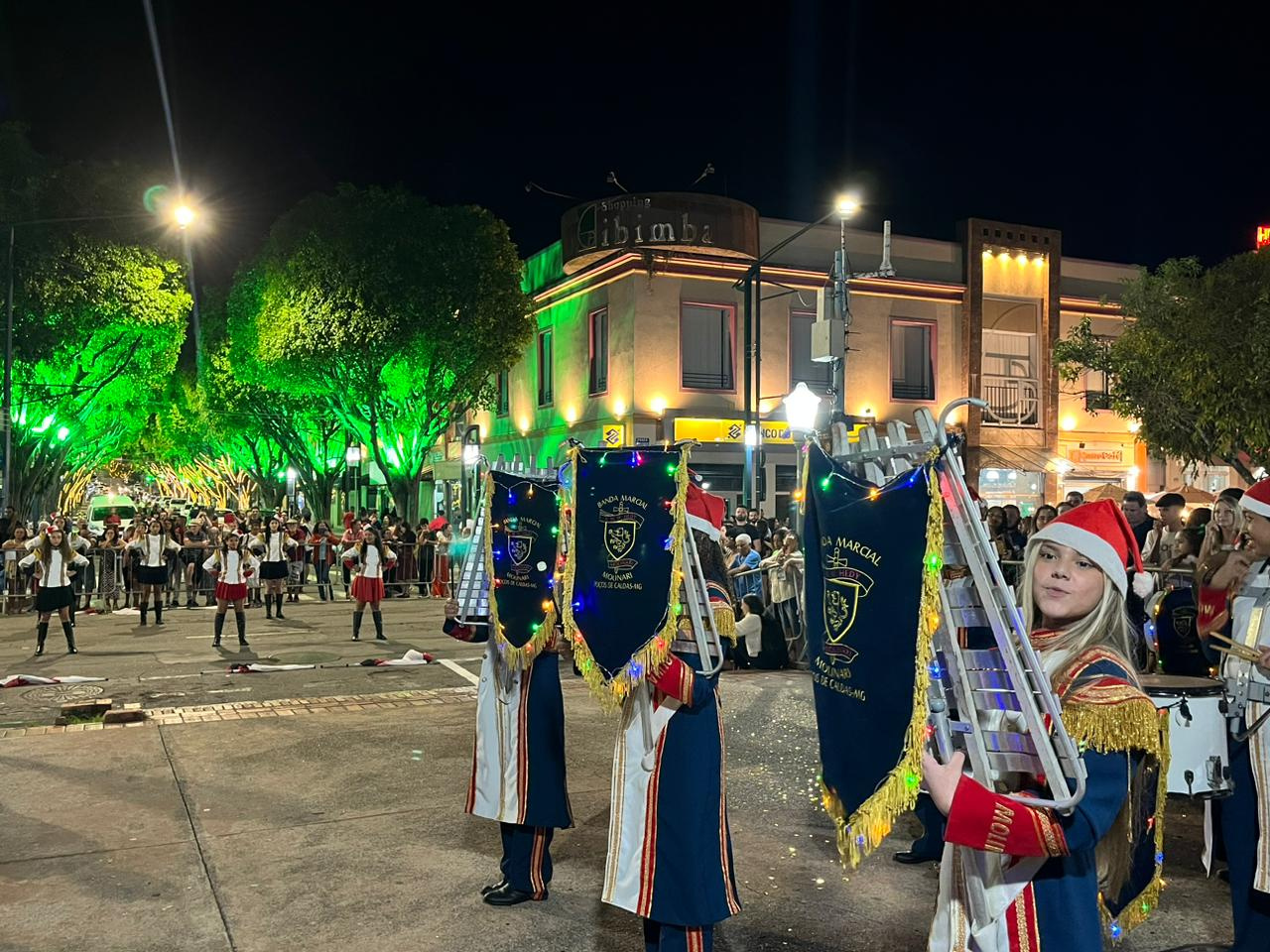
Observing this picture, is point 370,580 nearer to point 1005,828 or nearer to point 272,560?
point 272,560

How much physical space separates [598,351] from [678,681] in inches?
992

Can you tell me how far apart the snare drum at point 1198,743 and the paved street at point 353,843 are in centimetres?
87

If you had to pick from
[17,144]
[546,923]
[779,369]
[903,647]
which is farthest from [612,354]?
[903,647]

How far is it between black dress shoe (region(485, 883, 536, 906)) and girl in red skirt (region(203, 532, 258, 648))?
10.2 metres

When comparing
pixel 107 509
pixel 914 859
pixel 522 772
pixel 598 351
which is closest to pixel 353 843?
pixel 522 772

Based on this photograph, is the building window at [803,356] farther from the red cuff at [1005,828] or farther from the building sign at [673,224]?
the red cuff at [1005,828]

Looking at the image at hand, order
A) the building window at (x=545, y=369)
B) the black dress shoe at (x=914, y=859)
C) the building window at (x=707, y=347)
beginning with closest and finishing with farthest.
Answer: the black dress shoe at (x=914, y=859) → the building window at (x=707, y=347) → the building window at (x=545, y=369)

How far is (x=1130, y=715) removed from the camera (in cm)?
233

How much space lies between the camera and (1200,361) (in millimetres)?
20594

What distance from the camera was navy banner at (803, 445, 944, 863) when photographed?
2455mm

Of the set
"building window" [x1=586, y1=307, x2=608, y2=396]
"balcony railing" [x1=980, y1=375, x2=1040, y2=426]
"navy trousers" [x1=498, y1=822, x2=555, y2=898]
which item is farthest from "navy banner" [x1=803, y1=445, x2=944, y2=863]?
"balcony railing" [x1=980, y1=375, x2=1040, y2=426]

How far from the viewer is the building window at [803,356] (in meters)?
28.3

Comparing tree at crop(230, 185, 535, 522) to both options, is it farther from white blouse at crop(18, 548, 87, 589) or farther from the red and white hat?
the red and white hat

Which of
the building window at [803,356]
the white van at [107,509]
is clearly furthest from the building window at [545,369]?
the white van at [107,509]
